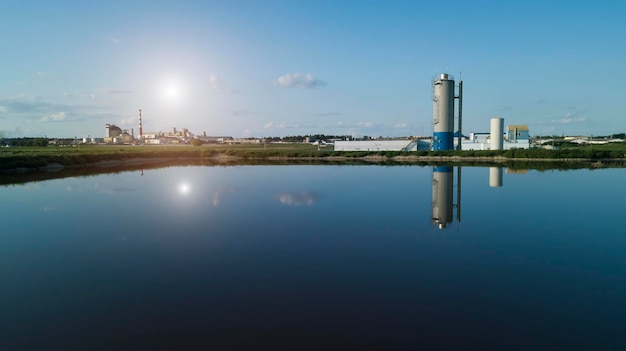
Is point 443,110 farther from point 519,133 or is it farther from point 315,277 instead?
point 315,277

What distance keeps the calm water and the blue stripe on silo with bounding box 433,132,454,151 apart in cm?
3368

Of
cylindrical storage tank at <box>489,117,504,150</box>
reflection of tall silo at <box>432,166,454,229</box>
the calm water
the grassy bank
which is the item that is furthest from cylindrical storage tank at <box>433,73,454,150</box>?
the calm water

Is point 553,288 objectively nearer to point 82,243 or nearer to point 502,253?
point 502,253

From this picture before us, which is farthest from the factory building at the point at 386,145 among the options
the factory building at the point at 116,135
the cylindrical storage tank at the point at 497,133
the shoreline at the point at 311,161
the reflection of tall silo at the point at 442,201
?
the factory building at the point at 116,135

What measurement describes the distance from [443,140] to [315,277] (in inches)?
1797

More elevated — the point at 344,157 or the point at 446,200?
the point at 344,157

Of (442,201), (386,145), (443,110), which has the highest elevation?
(443,110)

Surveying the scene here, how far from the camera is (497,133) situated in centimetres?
5028

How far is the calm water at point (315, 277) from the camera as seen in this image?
18.4ft

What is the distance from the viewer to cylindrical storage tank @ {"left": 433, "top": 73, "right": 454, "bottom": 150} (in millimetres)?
47125

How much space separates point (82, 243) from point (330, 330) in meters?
8.53

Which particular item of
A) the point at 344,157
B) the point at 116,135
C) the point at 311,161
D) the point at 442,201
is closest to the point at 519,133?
the point at 344,157

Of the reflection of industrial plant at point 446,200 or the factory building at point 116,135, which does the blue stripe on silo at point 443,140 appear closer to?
the reflection of industrial plant at point 446,200

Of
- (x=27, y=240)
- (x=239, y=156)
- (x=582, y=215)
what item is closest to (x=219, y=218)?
(x=27, y=240)
